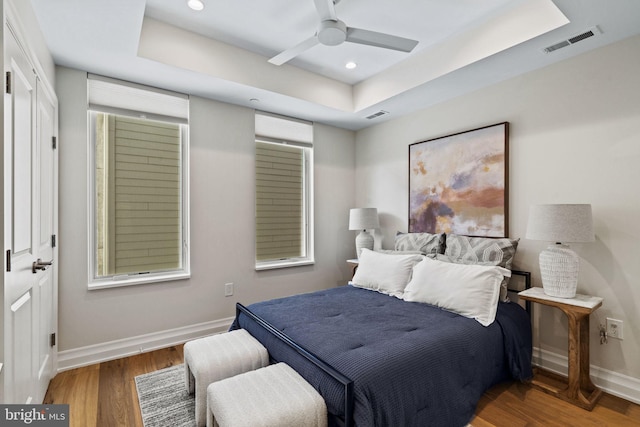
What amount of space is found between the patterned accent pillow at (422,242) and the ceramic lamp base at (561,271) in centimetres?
98

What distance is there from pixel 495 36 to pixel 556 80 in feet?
2.26

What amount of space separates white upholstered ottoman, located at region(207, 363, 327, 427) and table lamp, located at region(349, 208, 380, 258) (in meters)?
2.43

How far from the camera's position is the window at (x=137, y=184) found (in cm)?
290

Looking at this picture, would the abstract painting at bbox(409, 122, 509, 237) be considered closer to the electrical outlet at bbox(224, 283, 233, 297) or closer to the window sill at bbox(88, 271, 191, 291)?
the electrical outlet at bbox(224, 283, 233, 297)

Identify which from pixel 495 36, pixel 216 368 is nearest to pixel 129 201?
pixel 216 368

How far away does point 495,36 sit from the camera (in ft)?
8.07

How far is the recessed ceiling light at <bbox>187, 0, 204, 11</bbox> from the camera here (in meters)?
2.31

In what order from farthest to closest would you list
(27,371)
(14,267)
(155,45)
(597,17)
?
(155,45) → (597,17) → (27,371) → (14,267)

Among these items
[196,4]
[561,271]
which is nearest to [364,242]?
[561,271]

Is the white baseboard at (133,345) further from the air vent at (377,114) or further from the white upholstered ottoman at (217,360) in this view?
the air vent at (377,114)

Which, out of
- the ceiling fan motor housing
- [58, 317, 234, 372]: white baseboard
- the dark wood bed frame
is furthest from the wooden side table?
[58, 317, 234, 372]: white baseboard

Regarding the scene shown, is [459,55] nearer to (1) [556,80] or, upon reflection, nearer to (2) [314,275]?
(1) [556,80]

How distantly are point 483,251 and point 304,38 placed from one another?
8.12ft

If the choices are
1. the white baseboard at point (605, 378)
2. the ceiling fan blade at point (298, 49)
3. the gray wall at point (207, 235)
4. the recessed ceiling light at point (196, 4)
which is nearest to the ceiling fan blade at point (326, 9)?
the ceiling fan blade at point (298, 49)
